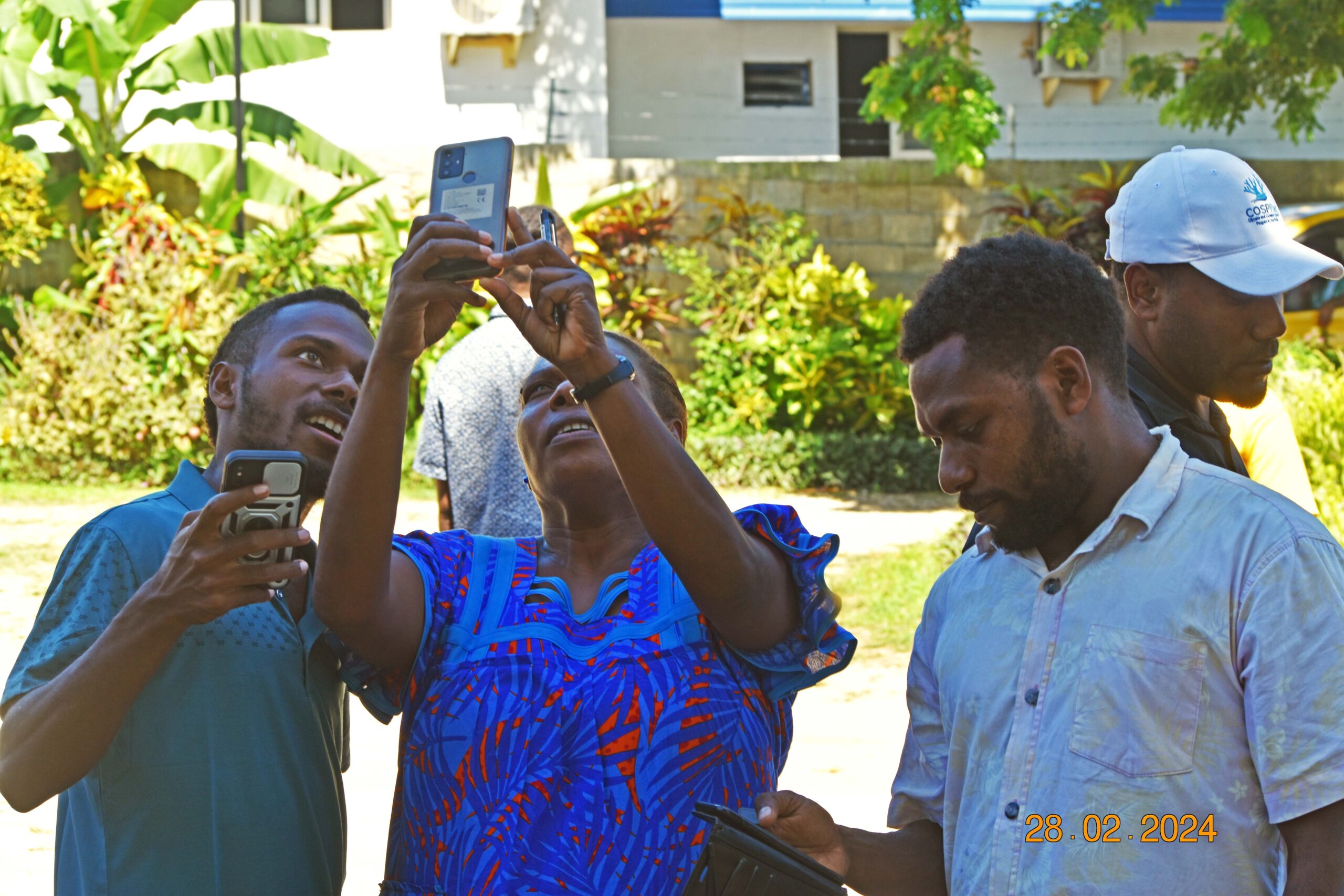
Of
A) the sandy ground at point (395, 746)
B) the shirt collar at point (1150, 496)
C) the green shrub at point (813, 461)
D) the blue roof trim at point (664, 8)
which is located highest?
the blue roof trim at point (664, 8)

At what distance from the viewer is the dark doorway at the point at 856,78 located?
1778 cm

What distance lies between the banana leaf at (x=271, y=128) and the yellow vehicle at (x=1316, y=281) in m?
9.20

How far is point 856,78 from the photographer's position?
17.9 meters

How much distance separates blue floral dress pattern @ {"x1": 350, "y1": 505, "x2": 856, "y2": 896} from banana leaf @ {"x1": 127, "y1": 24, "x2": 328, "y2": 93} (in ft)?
40.8

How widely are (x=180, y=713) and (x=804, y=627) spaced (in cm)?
101

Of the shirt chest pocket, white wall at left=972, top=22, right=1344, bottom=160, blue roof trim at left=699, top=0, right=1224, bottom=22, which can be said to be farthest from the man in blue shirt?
white wall at left=972, top=22, right=1344, bottom=160

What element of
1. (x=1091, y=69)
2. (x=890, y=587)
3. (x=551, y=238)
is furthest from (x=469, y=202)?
(x=1091, y=69)

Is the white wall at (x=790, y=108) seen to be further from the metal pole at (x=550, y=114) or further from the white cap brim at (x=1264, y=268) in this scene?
the white cap brim at (x=1264, y=268)

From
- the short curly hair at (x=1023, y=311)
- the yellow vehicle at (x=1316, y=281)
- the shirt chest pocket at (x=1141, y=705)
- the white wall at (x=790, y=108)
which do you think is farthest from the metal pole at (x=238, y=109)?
the shirt chest pocket at (x=1141, y=705)

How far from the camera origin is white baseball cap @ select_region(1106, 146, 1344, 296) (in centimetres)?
250

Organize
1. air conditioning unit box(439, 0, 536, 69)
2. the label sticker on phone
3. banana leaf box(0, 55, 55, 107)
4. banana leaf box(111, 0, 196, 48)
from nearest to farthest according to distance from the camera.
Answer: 1. the label sticker on phone
2. banana leaf box(0, 55, 55, 107)
3. banana leaf box(111, 0, 196, 48)
4. air conditioning unit box(439, 0, 536, 69)

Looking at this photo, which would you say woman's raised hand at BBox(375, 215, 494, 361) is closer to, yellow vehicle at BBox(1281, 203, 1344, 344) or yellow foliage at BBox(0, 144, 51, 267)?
yellow vehicle at BBox(1281, 203, 1344, 344)

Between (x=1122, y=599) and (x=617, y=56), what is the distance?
53.0ft

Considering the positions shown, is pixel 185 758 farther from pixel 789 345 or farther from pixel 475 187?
pixel 789 345
